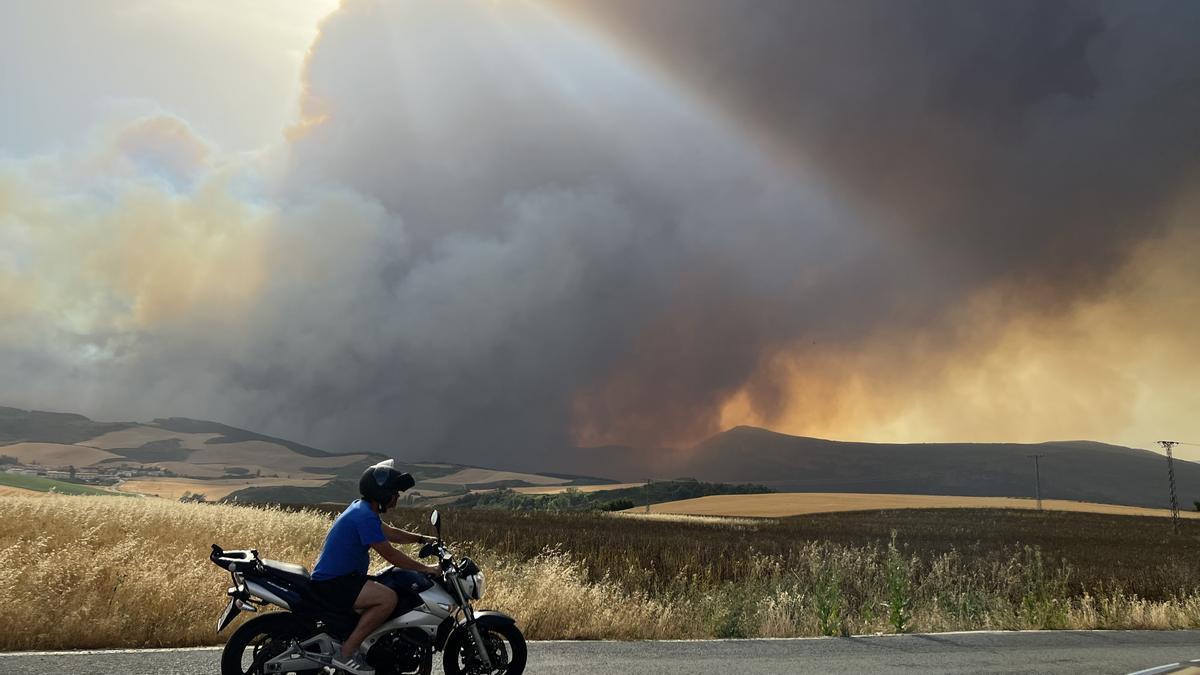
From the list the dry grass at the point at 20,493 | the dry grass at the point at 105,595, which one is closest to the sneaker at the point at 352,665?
the dry grass at the point at 105,595

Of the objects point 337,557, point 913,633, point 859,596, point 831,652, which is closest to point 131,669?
point 337,557

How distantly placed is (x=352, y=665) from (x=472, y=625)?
3.72 ft

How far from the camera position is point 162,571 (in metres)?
12.6

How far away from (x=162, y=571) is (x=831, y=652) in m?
10.1

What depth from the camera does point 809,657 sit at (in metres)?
10.9

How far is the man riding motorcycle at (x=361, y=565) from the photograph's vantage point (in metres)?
7.41

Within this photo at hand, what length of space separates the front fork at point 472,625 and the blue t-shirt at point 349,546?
773 mm

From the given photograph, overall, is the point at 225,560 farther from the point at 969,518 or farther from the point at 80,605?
the point at 969,518

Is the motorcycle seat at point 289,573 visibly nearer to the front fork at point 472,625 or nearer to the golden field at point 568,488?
the front fork at point 472,625

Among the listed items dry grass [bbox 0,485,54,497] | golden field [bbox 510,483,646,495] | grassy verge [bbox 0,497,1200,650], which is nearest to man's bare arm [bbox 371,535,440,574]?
grassy verge [bbox 0,497,1200,650]

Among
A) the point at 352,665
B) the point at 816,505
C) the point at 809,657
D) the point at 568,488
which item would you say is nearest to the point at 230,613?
the point at 352,665

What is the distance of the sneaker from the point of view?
24.5 feet

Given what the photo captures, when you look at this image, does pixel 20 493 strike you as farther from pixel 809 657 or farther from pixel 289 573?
pixel 809 657

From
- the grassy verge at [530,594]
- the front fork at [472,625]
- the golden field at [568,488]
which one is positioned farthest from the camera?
the golden field at [568,488]
